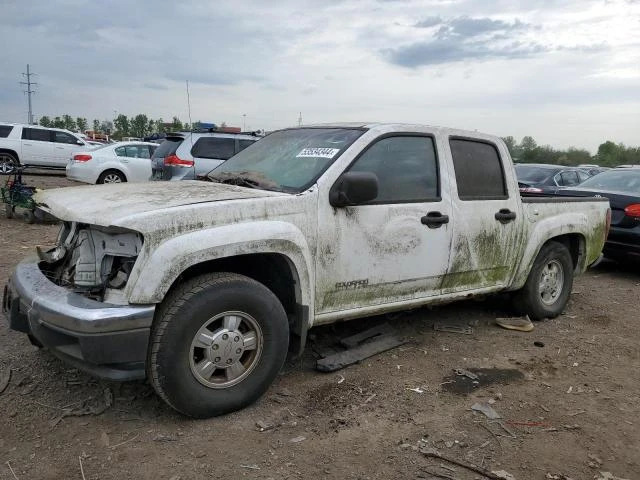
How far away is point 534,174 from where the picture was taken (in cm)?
1251

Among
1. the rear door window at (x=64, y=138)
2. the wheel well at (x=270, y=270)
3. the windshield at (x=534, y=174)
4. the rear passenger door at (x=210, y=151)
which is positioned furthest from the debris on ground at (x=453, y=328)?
the rear door window at (x=64, y=138)

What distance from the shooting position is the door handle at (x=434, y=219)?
13.4 ft

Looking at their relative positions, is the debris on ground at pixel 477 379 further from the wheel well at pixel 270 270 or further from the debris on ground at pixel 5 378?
the debris on ground at pixel 5 378

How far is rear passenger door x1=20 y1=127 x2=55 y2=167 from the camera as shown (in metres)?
18.2

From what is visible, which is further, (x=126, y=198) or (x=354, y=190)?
(x=354, y=190)

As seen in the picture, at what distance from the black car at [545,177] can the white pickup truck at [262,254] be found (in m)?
7.45

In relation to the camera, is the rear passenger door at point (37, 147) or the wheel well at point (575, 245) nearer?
the wheel well at point (575, 245)

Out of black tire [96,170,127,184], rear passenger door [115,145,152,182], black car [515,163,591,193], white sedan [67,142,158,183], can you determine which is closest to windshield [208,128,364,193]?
black car [515,163,591,193]

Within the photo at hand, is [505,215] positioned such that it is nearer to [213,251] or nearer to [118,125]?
[213,251]

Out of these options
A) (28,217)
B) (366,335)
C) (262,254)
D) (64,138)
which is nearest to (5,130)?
(64,138)

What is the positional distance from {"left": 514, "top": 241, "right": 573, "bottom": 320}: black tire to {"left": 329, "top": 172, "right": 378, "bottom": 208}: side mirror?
96.0 inches

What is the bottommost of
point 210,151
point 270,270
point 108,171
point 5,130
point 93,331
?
point 93,331

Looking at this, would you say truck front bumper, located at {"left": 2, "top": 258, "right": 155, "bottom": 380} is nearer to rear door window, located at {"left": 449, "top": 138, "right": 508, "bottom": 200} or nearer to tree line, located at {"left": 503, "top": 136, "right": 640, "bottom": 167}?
rear door window, located at {"left": 449, "top": 138, "right": 508, "bottom": 200}

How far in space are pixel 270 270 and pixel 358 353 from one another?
108 cm
